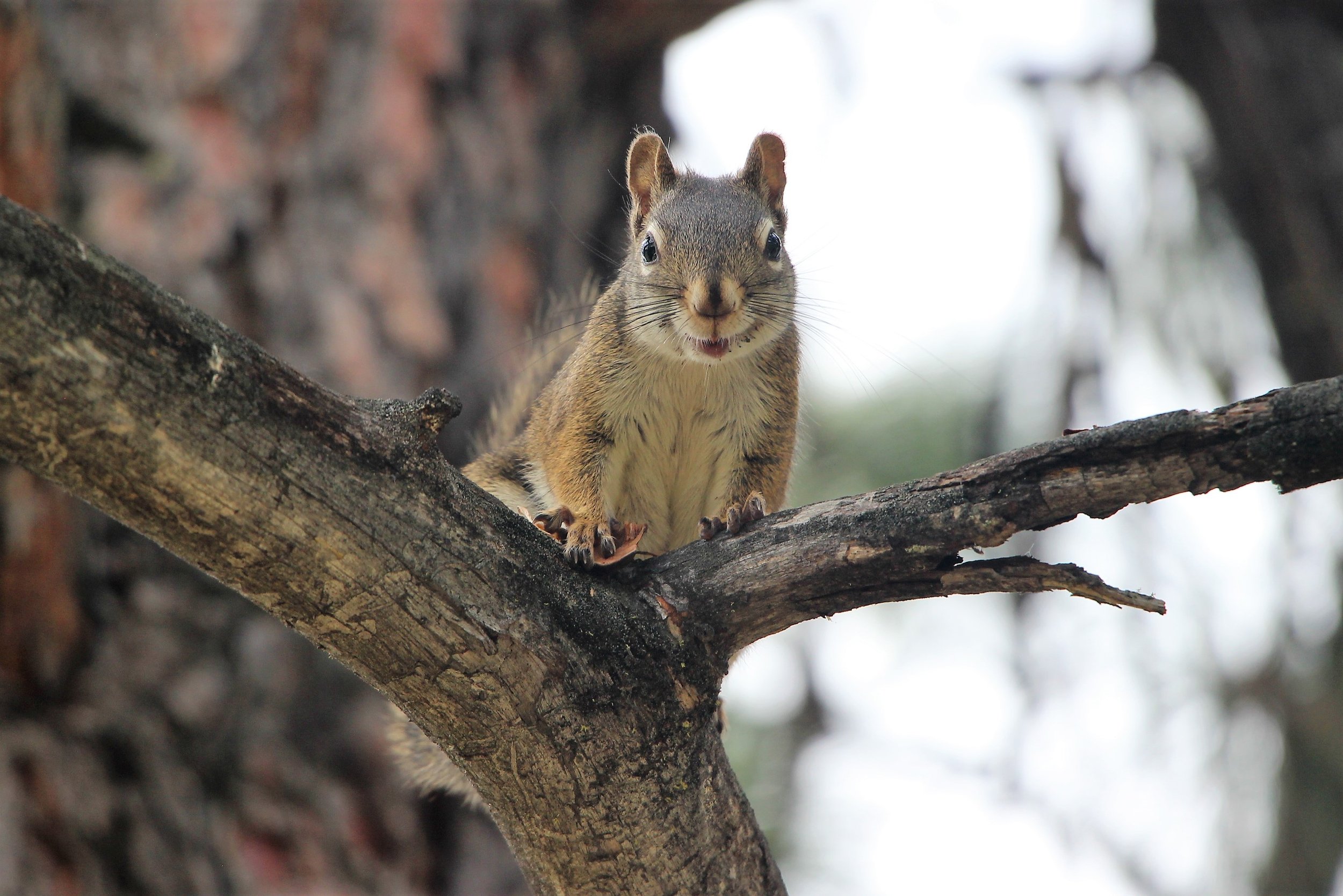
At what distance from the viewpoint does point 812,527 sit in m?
1.35

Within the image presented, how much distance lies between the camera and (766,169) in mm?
2500

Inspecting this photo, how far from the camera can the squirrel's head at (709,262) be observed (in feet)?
6.54

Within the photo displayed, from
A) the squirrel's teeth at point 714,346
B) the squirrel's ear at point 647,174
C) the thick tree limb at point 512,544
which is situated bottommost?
the thick tree limb at point 512,544

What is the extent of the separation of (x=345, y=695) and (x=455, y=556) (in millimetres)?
1313

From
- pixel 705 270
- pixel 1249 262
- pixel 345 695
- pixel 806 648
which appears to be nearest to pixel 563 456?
pixel 705 270

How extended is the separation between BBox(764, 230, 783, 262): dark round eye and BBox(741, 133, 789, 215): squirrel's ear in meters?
0.24

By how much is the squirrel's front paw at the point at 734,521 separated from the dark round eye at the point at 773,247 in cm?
58

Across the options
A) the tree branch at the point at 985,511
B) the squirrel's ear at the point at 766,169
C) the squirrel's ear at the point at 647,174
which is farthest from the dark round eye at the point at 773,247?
the tree branch at the point at 985,511

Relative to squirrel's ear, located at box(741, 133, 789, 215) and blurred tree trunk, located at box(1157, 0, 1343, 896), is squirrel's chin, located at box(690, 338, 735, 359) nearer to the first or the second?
squirrel's ear, located at box(741, 133, 789, 215)

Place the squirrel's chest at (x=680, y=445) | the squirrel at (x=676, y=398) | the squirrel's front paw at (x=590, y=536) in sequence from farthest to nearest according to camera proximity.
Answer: the squirrel's chest at (x=680, y=445), the squirrel at (x=676, y=398), the squirrel's front paw at (x=590, y=536)

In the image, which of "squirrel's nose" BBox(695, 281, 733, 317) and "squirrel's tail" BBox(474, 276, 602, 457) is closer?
"squirrel's nose" BBox(695, 281, 733, 317)

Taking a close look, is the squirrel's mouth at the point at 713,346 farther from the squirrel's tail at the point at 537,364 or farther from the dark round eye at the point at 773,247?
the squirrel's tail at the point at 537,364

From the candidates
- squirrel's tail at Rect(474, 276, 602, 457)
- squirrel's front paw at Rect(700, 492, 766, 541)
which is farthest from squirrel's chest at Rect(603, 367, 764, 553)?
squirrel's tail at Rect(474, 276, 602, 457)

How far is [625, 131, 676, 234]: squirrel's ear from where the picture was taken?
2500 millimetres
